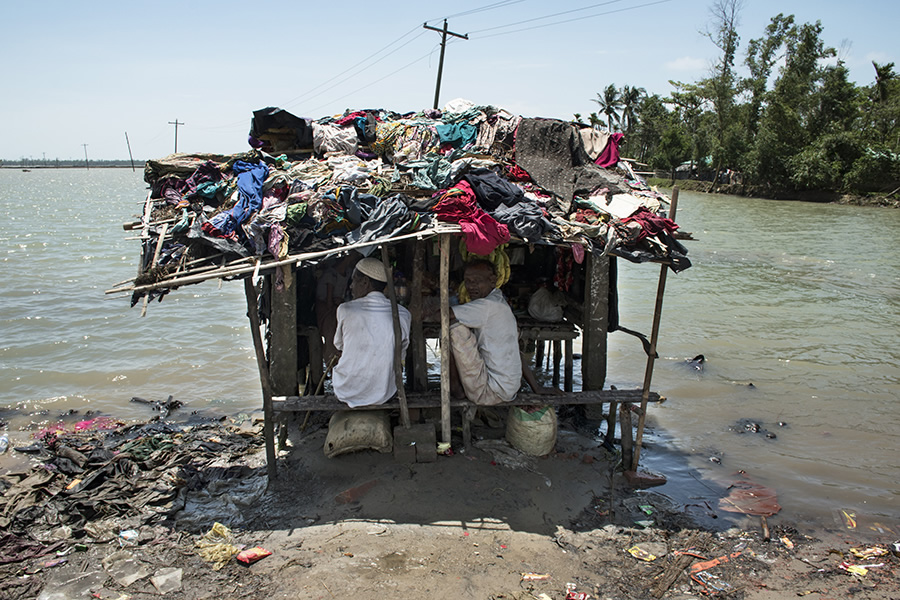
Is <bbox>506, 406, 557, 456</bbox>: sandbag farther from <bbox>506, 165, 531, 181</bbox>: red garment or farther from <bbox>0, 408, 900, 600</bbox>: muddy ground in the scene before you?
<bbox>506, 165, 531, 181</bbox>: red garment

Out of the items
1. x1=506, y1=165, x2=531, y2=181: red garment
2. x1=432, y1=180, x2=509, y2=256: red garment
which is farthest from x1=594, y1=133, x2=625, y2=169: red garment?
x1=432, y1=180, x2=509, y2=256: red garment

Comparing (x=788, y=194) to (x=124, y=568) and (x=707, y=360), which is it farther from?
(x=124, y=568)

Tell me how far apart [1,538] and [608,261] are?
21.5ft

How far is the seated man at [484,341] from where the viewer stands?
6.10 metres

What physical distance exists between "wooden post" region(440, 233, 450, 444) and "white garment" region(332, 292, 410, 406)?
52 centimetres

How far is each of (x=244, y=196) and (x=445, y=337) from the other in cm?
247

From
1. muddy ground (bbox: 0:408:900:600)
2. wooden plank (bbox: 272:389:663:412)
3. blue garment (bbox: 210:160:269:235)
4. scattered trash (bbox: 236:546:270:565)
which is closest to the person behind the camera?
muddy ground (bbox: 0:408:900:600)

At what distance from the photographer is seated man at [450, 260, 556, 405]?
6.10 meters

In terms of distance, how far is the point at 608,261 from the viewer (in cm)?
689

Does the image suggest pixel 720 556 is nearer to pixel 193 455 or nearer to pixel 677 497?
pixel 677 497

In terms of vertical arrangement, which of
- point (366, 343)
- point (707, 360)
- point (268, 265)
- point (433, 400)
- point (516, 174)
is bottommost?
point (707, 360)

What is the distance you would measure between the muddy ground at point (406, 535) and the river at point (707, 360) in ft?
3.31

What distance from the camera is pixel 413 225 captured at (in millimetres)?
5527

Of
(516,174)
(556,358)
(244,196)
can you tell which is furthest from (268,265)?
(556,358)
